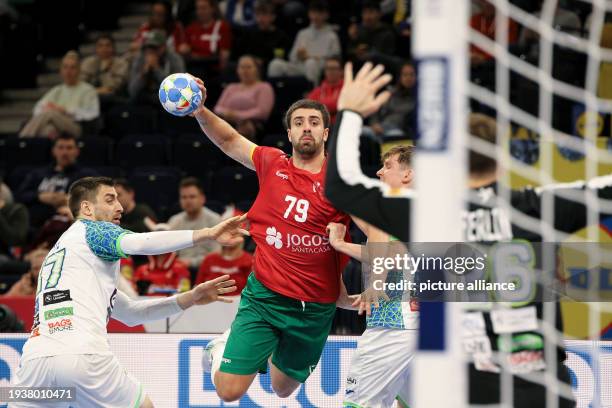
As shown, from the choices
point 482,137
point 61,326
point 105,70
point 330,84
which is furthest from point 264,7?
point 482,137

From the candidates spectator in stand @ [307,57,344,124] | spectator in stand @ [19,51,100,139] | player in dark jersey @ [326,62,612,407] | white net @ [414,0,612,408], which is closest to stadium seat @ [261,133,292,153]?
spectator in stand @ [307,57,344,124]

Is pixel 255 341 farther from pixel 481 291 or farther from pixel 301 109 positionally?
pixel 481 291

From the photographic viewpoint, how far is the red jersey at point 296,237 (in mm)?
7250

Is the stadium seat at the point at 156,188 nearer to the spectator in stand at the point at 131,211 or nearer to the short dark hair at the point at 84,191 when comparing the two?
the spectator in stand at the point at 131,211

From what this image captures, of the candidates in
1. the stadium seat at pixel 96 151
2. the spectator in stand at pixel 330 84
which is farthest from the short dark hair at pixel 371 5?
the stadium seat at pixel 96 151

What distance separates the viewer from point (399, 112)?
43.2ft

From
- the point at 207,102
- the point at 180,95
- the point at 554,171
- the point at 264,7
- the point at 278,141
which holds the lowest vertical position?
the point at 180,95

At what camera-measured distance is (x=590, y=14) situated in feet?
44.3

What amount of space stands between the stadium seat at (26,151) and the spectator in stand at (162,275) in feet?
12.3

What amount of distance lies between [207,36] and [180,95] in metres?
8.21

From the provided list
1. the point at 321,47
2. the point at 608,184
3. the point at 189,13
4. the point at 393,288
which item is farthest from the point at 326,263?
the point at 189,13

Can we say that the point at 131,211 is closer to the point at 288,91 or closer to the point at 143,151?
the point at 143,151

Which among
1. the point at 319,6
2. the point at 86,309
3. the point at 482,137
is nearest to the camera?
the point at 482,137

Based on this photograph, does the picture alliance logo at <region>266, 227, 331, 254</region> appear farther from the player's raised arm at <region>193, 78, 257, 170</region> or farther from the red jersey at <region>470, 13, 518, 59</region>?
Answer: the red jersey at <region>470, 13, 518, 59</region>
